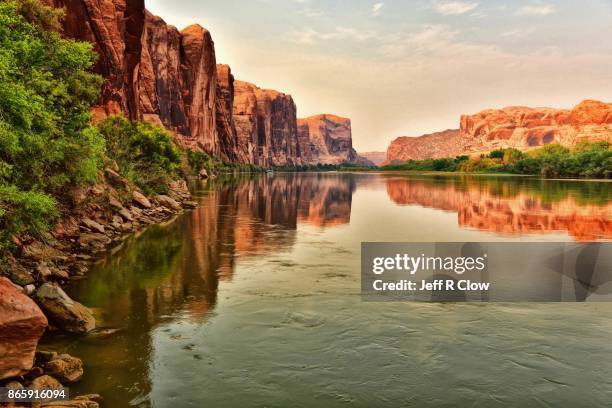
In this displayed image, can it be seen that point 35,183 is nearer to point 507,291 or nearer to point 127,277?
point 127,277

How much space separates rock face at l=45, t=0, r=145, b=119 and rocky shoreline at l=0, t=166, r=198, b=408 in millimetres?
31321

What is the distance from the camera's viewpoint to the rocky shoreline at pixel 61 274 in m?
8.75

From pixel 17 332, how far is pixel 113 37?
64.2 m

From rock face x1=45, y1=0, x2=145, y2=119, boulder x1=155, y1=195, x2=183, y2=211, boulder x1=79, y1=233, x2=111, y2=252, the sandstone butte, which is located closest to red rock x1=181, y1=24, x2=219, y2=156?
Answer: the sandstone butte

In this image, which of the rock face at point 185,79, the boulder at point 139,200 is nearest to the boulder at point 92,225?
the boulder at point 139,200

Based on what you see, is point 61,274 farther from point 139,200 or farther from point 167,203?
point 167,203

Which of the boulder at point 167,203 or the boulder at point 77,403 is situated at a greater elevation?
the boulder at point 167,203

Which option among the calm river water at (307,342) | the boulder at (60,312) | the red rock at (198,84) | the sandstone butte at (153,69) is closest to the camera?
the calm river water at (307,342)

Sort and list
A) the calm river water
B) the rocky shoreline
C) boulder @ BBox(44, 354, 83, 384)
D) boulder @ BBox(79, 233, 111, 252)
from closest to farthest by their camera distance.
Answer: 1. the rocky shoreline
2. the calm river water
3. boulder @ BBox(44, 354, 83, 384)
4. boulder @ BBox(79, 233, 111, 252)

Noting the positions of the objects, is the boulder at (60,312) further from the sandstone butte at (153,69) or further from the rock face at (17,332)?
the sandstone butte at (153,69)

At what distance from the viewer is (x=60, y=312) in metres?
11.8

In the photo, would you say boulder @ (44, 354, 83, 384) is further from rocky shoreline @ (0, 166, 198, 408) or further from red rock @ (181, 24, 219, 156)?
red rock @ (181, 24, 219, 156)

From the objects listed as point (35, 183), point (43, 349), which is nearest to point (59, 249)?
point (35, 183)

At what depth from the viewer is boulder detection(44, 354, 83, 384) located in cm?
914
